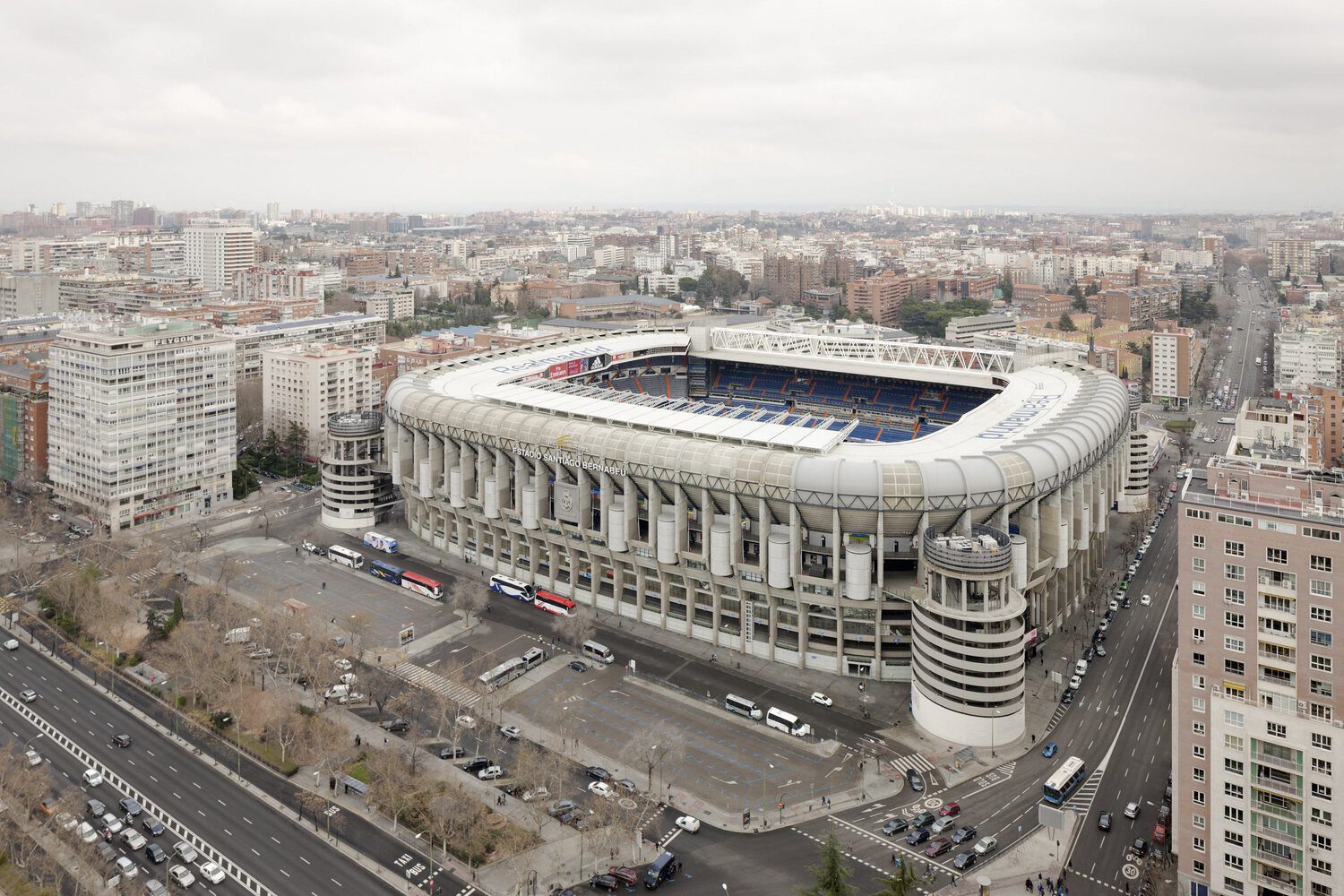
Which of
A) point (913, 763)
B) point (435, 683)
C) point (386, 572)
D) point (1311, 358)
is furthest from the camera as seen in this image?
point (1311, 358)

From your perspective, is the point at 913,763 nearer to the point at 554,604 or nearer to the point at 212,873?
the point at 554,604

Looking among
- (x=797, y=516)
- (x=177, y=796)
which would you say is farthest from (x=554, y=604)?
(x=177, y=796)

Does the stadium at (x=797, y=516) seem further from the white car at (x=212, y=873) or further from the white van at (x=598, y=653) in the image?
the white car at (x=212, y=873)

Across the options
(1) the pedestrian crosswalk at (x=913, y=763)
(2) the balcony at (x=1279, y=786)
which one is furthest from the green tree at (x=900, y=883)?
(2) the balcony at (x=1279, y=786)

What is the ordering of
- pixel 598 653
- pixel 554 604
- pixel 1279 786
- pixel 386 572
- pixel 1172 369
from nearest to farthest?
1. pixel 1279 786
2. pixel 598 653
3. pixel 554 604
4. pixel 386 572
5. pixel 1172 369

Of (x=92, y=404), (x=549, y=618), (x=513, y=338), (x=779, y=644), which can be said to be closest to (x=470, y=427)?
(x=549, y=618)

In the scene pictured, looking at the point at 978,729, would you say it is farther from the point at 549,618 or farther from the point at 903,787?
the point at 549,618

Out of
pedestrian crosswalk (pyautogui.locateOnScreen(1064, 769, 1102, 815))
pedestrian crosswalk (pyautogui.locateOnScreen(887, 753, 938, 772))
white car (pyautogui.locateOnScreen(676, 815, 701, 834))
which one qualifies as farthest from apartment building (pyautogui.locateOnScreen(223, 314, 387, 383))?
pedestrian crosswalk (pyautogui.locateOnScreen(1064, 769, 1102, 815))
